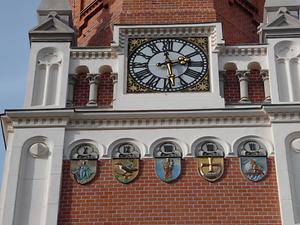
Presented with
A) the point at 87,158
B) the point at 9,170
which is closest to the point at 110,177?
the point at 87,158

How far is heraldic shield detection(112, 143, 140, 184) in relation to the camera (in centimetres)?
1492

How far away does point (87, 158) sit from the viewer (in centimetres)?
1518

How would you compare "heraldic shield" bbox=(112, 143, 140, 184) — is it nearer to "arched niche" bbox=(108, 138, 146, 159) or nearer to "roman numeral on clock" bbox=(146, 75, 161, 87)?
"arched niche" bbox=(108, 138, 146, 159)

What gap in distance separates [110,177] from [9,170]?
156 centimetres

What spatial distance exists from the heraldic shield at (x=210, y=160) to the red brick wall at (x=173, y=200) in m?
0.08

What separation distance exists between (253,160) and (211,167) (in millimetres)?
671

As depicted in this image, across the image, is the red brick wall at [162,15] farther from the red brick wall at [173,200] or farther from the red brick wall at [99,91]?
the red brick wall at [173,200]

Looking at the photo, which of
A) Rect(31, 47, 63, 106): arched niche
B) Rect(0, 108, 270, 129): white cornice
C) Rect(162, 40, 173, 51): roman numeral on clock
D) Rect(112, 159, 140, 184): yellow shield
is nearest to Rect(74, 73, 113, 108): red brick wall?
Rect(31, 47, 63, 106): arched niche

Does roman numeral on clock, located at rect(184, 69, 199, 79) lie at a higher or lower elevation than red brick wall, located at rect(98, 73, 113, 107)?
higher

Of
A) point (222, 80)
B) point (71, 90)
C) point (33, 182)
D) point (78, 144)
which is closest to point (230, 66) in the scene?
point (222, 80)

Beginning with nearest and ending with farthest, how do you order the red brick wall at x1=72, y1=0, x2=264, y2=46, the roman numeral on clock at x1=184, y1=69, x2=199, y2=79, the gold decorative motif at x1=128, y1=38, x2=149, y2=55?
1. the roman numeral on clock at x1=184, y1=69, x2=199, y2=79
2. the gold decorative motif at x1=128, y1=38, x2=149, y2=55
3. the red brick wall at x1=72, y1=0, x2=264, y2=46

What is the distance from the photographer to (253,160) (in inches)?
594

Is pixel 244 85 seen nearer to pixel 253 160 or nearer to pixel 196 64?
pixel 196 64

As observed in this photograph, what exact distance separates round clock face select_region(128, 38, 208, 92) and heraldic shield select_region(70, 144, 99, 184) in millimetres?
1611
